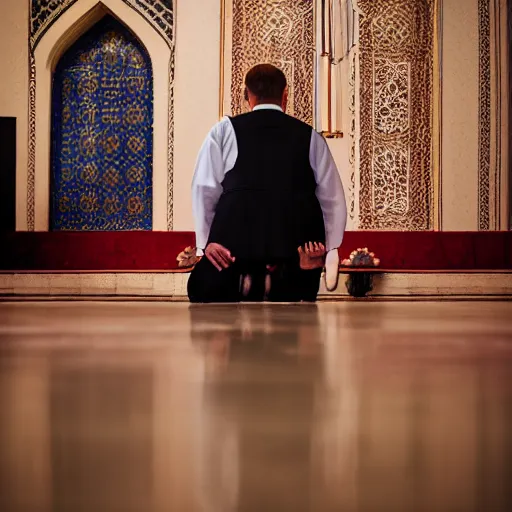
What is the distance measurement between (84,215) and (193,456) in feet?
19.3

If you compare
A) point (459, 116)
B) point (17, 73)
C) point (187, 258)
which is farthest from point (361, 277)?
point (17, 73)

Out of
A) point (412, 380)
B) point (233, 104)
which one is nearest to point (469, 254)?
point (233, 104)

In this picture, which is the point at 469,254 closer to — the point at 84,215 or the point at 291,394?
the point at 84,215

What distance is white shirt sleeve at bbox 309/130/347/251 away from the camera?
251 centimetres

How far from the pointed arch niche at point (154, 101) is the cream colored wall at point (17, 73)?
0.09m

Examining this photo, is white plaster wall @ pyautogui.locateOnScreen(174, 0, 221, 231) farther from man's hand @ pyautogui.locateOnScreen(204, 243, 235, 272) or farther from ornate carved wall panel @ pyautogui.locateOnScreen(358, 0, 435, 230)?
man's hand @ pyautogui.locateOnScreen(204, 243, 235, 272)

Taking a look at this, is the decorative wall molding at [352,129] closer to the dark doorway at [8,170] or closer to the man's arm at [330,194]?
the dark doorway at [8,170]

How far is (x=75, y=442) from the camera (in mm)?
375

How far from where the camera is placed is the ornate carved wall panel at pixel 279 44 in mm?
5887

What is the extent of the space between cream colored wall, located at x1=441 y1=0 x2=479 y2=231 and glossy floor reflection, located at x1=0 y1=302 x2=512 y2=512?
516 centimetres

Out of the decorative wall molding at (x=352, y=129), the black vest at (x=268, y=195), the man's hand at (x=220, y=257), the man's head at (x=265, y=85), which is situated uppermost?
the decorative wall molding at (x=352, y=129)

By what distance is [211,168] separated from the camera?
2480 millimetres

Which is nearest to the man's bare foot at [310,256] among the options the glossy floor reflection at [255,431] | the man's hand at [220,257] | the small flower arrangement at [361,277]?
the man's hand at [220,257]

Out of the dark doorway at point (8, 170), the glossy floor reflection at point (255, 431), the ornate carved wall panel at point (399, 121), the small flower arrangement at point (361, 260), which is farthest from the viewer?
the ornate carved wall panel at point (399, 121)
